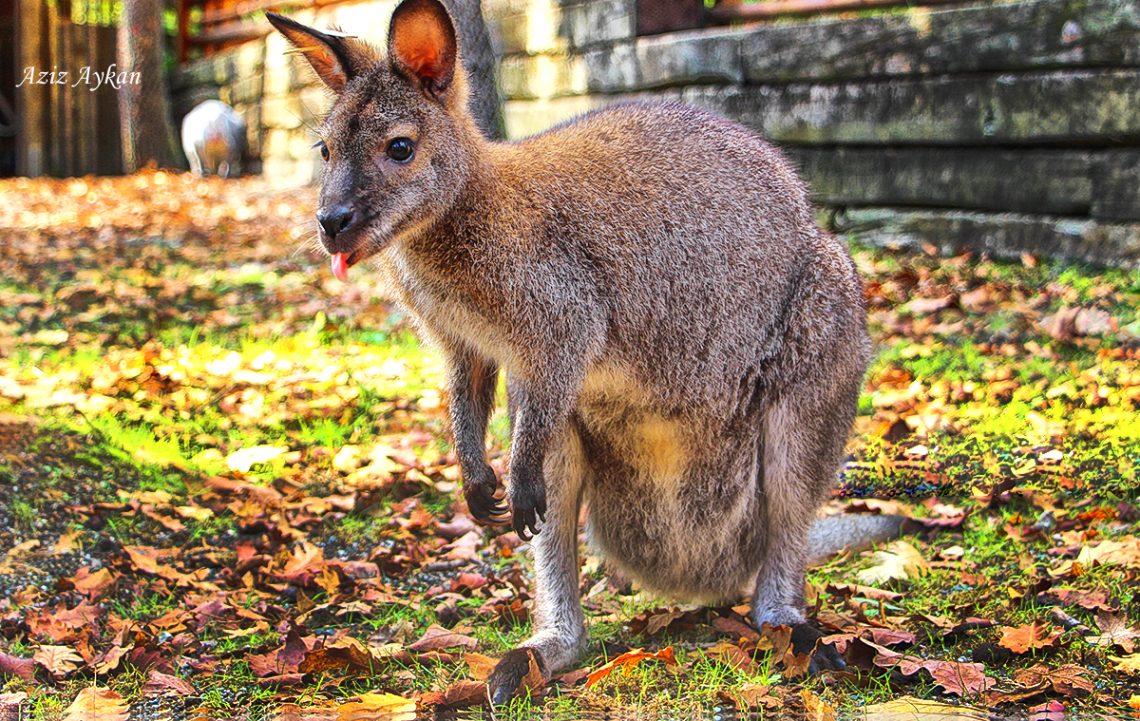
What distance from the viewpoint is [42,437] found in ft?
13.1

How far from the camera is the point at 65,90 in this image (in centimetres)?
1227

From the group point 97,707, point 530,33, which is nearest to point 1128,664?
point 97,707

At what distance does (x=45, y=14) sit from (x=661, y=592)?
10997mm

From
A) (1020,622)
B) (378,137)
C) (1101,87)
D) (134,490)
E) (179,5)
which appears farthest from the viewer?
(179,5)

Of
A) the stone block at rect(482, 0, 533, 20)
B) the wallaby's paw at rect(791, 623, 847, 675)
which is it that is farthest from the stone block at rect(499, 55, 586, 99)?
the wallaby's paw at rect(791, 623, 847, 675)

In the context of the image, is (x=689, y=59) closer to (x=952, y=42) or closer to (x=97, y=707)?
(x=952, y=42)

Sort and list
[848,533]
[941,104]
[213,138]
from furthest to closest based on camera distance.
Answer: [213,138] → [941,104] → [848,533]

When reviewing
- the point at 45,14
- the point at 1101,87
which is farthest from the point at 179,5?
the point at 1101,87

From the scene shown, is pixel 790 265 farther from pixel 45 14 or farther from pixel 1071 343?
pixel 45 14

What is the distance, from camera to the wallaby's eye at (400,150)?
2500mm

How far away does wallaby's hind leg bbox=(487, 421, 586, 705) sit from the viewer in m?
2.90

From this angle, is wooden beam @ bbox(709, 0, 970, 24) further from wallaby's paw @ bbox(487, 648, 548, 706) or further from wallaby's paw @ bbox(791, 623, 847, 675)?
wallaby's paw @ bbox(487, 648, 548, 706)

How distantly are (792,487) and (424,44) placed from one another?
151cm

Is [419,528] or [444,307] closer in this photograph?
[444,307]
